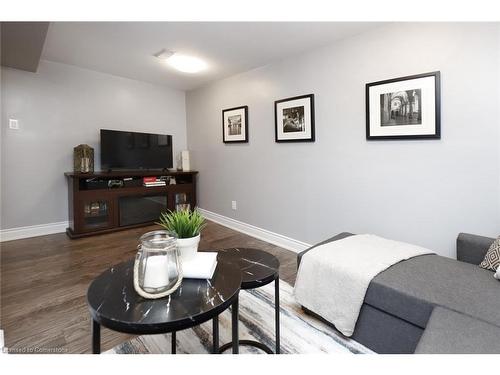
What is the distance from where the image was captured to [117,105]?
4.02 meters

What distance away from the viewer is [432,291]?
1.37m

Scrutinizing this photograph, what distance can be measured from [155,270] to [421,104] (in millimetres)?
2179

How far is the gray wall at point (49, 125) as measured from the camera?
10.8 feet

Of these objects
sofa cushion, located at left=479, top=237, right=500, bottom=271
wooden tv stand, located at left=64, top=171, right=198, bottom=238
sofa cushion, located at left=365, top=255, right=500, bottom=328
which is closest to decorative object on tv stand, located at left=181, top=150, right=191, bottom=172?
wooden tv stand, located at left=64, top=171, right=198, bottom=238

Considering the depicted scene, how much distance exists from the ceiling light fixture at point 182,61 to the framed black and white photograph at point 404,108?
1965 millimetres

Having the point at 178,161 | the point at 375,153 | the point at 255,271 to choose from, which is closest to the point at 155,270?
the point at 255,271

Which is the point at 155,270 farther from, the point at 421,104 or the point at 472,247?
the point at 421,104

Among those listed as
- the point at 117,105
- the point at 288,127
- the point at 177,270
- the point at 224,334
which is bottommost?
the point at 224,334

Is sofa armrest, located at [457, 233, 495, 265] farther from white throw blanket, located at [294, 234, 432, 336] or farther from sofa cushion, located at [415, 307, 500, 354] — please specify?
sofa cushion, located at [415, 307, 500, 354]

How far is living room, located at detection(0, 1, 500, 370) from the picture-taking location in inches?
47.8

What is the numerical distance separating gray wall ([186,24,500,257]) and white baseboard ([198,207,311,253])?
71 millimetres
